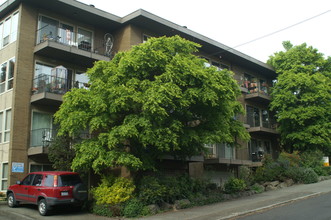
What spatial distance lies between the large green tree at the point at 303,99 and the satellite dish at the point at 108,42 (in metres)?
15.0

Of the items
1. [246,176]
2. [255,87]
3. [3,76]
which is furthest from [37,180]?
[255,87]

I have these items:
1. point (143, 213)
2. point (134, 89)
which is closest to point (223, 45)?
point (134, 89)

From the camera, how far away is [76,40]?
21359 mm

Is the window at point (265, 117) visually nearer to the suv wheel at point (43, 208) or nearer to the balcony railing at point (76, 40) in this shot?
the balcony railing at point (76, 40)

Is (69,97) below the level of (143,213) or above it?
above

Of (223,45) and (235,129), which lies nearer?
(235,129)

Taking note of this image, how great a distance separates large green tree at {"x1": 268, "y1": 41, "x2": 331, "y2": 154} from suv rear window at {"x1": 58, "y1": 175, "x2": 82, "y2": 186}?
1907 centimetres

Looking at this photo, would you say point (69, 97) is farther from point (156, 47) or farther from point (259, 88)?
point (259, 88)

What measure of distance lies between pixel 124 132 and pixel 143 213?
3.41 meters

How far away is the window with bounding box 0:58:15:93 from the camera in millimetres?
19719

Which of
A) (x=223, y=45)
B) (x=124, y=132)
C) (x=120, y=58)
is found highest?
(x=223, y=45)

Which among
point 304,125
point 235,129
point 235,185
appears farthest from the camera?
point 304,125

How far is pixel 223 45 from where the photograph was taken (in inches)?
1044

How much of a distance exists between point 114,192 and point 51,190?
255 cm
